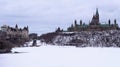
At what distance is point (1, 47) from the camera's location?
363ft

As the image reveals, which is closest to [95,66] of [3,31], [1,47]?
[1,47]

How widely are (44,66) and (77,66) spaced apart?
5555 mm

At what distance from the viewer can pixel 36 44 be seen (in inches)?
7702

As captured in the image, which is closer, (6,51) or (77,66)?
(77,66)

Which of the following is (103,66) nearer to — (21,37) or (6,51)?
(6,51)

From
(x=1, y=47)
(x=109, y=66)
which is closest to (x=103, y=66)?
(x=109, y=66)

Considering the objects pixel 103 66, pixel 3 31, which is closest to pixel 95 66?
pixel 103 66

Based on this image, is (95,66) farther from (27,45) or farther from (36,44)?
(36,44)

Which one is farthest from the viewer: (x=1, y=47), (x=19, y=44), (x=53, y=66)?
(x=19, y=44)

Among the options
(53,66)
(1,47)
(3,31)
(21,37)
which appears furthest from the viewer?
(21,37)

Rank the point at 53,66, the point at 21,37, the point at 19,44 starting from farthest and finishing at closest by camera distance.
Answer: the point at 21,37, the point at 19,44, the point at 53,66

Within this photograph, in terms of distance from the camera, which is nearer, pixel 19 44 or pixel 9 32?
pixel 19 44

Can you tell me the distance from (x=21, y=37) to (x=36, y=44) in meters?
9.80

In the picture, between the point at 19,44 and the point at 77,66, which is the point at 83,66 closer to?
the point at 77,66
